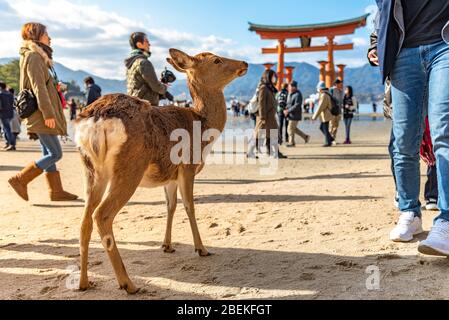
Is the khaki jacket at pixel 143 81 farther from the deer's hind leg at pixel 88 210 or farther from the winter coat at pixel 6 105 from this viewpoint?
the winter coat at pixel 6 105

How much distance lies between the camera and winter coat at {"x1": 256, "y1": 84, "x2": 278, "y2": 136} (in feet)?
34.2

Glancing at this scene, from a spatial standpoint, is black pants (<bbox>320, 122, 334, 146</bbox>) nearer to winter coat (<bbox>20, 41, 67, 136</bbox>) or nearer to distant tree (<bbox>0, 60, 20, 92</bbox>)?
winter coat (<bbox>20, 41, 67, 136</bbox>)

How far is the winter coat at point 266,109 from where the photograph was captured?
10422 millimetres

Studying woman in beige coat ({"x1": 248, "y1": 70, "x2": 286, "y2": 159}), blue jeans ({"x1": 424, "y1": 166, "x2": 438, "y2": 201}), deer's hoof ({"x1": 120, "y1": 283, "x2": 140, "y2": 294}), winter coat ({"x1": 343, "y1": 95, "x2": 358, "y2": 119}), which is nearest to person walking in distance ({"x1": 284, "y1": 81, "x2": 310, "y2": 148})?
winter coat ({"x1": 343, "y1": 95, "x2": 358, "y2": 119})

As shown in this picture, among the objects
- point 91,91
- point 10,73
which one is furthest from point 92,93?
point 10,73

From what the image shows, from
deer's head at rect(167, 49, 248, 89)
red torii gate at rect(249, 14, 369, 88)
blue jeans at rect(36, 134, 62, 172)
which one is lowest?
blue jeans at rect(36, 134, 62, 172)

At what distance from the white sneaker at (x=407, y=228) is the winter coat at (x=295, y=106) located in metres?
10.2

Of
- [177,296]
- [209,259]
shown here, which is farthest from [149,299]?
[209,259]

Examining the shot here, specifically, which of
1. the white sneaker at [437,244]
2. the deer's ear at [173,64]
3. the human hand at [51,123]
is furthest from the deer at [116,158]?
the human hand at [51,123]

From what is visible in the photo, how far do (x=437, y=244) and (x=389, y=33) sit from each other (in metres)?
1.70

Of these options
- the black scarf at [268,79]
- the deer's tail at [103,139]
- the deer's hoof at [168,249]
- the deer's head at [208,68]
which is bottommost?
the deer's hoof at [168,249]

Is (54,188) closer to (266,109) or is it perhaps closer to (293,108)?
(266,109)

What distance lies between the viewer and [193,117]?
12.4ft

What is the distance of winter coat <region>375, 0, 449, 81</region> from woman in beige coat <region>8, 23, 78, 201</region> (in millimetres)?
4073
